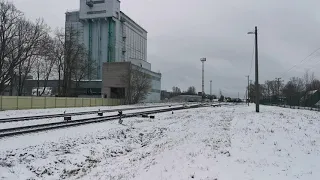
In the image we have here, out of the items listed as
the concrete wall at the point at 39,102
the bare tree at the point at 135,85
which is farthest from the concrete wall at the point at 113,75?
the concrete wall at the point at 39,102

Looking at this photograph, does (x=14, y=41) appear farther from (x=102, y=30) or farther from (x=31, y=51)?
(x=102, y=30)

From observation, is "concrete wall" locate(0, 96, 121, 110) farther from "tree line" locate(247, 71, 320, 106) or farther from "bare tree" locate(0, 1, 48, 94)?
"tree line" locate(247, 71, 320, 106)

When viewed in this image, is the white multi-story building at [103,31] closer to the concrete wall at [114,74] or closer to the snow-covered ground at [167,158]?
the concrete wall at [114,74]

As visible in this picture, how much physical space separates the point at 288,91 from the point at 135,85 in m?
45.3

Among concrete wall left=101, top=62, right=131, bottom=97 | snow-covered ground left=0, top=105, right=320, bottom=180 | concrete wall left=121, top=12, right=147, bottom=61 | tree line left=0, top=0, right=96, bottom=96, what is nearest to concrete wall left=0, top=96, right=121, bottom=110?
tree line left=0, top=0, right=96, bottom=96

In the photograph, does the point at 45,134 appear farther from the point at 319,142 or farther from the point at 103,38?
the point at 103,38

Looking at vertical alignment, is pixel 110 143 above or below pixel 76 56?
below

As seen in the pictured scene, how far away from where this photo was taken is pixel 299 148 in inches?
469

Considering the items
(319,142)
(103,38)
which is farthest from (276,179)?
(103,38)

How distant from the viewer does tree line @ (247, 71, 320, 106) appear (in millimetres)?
59344

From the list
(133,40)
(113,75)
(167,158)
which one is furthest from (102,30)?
(167,158)

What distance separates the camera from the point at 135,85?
79375 mm

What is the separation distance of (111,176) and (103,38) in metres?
99.9

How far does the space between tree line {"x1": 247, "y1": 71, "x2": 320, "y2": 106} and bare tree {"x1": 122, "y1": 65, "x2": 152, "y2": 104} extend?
34003mm
